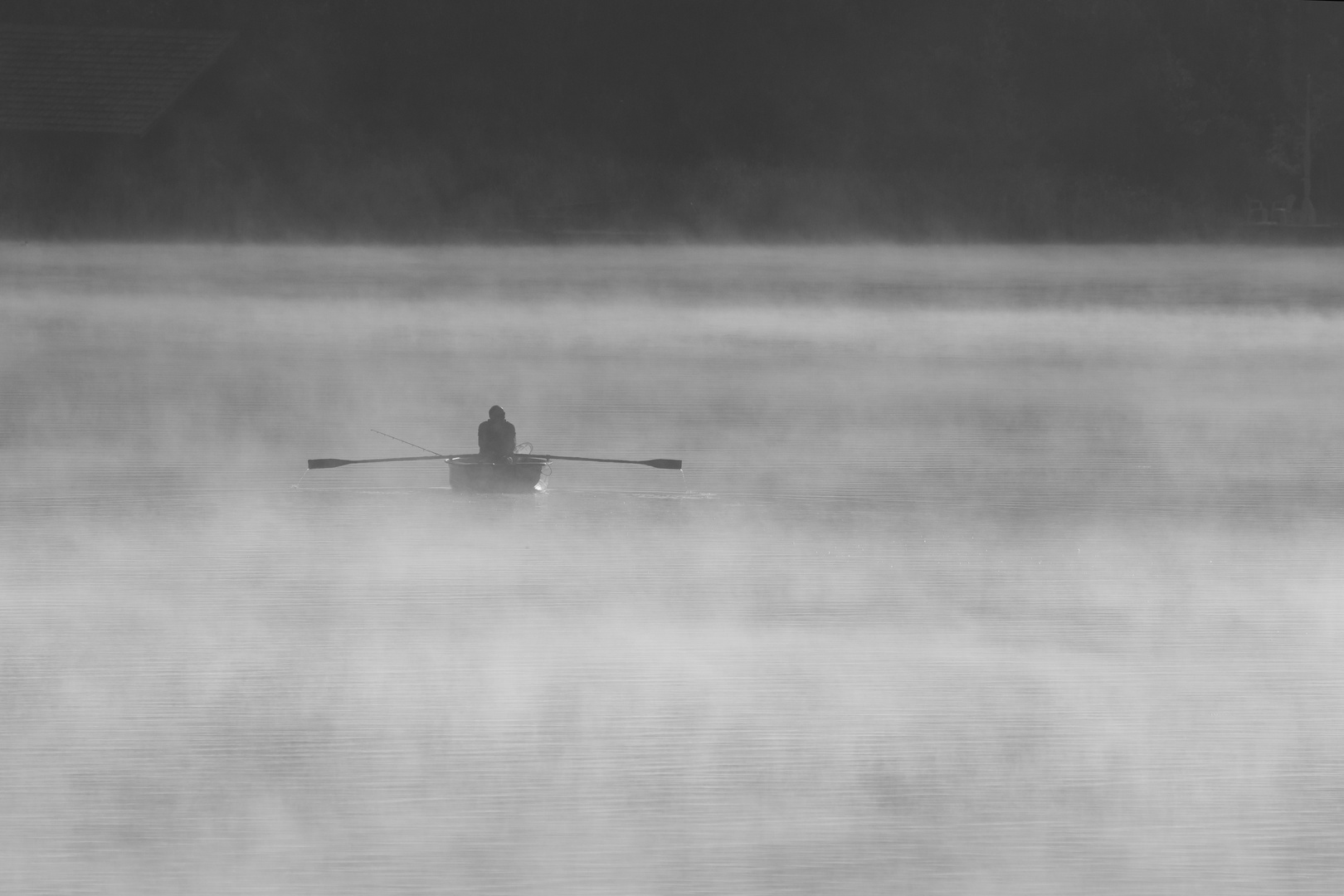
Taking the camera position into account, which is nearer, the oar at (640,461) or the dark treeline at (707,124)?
the oar at (640,461)

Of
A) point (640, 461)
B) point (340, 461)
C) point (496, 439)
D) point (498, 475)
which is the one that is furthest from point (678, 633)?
point (340, 461)

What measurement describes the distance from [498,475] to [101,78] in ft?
83.0

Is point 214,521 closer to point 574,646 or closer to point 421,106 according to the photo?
point 574,646

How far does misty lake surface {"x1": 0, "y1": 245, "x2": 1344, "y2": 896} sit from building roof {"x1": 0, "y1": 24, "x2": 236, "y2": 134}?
700 inches

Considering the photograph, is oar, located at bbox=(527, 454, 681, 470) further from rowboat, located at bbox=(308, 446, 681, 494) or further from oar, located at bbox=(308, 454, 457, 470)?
oar, located at bbox=(308, 454, 457, 470)

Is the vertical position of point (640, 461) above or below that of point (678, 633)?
above

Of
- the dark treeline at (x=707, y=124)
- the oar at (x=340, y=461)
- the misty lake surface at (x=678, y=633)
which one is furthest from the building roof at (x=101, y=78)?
the oar at (x=340, y=461)

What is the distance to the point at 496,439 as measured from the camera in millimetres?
10867

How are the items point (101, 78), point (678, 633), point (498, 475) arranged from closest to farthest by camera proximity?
point (678, 633) → point (498, 475) → point (101, 78)

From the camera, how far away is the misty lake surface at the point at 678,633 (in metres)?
5.36

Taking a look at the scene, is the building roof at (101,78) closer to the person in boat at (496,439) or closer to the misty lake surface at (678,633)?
the misty lake surface at (678,633)

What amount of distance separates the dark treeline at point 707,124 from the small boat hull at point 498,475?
24.1 m

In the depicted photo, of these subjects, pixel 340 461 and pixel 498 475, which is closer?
pixel 498 475

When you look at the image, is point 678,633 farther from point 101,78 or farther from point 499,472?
point 101,78
